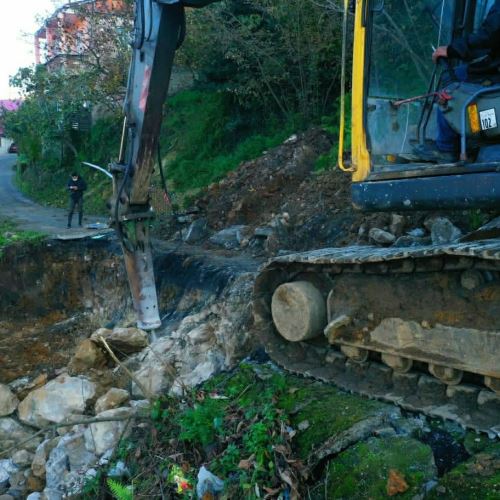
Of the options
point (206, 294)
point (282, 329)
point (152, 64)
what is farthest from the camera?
point (206, 294)

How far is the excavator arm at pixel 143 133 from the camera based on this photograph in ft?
16.6

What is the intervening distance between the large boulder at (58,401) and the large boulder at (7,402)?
7.8 inches

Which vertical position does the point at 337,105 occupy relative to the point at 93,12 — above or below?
below

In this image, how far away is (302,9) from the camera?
11039 millimetres

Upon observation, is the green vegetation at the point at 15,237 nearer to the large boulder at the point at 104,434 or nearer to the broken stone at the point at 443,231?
the large boulder at the point at 104,434

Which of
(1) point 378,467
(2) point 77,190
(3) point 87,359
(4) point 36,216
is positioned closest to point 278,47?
(2) point 77,190

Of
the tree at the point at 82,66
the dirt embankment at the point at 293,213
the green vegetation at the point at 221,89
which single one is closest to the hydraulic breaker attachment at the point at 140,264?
the dirt embankment at the point at 293,213

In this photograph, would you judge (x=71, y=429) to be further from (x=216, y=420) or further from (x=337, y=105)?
(x=337, y=105)

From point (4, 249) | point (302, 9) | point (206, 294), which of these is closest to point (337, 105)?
point (302, 9)

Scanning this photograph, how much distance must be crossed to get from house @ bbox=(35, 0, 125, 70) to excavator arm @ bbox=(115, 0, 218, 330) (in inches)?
410

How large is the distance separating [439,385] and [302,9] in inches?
371

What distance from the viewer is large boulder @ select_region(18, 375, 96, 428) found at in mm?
5684

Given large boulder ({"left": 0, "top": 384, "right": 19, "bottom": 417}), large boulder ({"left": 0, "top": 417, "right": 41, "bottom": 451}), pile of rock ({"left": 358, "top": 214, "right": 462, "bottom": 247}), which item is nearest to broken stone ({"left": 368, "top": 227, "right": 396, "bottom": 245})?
pile of rock ({"left": 358, "top": 214, "right": 462, "bottom": 247})

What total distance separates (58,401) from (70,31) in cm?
1191
